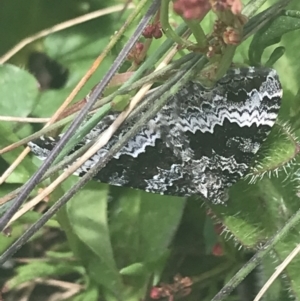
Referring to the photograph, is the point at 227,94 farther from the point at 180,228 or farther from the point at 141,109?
the point at 180,228

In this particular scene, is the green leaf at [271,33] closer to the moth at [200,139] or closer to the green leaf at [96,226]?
the moth at [200,139]

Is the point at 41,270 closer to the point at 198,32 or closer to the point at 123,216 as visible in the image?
the point at 123,216

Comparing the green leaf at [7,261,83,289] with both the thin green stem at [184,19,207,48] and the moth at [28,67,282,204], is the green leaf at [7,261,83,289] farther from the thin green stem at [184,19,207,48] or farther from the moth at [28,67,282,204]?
the thin green stem at [184,19,207,48]

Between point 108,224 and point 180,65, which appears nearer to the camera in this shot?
point 180,65

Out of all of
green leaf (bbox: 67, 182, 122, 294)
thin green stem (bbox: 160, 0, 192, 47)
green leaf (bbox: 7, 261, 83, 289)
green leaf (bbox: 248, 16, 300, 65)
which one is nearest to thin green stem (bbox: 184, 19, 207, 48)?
thin green stem (bbox: 160, 0, 192, 47)

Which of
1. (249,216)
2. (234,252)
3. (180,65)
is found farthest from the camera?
(234,252)

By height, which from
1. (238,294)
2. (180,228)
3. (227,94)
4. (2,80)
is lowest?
(238,294)

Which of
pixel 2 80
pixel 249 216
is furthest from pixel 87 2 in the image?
pixel 249 216
